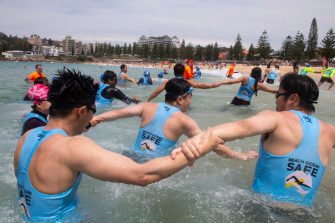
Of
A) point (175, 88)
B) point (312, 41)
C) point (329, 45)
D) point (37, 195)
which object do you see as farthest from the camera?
point (312, 41)

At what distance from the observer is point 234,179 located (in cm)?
474

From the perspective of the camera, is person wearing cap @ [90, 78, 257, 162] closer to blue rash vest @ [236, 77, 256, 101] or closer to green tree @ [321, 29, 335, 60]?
blue rash vest @ [236, 77, 256, 101]

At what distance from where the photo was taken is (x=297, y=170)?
287 cm

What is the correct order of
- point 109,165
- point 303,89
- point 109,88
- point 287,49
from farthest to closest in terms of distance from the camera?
point 287,49
point 109,88
point 303,89
point 109,165

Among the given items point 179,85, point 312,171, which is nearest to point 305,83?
point 312,171

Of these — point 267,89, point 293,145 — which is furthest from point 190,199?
point 267,89

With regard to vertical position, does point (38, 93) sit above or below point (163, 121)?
above

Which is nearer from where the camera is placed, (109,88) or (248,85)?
(109,88)

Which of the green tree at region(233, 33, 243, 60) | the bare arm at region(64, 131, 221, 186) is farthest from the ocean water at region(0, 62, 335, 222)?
the green tree at region(233, 33, 243, 60)

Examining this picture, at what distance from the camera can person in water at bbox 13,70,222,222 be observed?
6.50 ft

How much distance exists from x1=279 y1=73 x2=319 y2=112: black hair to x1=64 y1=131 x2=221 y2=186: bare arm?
144cm

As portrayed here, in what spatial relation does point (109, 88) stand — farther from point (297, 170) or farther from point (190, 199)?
point (297, 170)

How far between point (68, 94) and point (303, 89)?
1.97 m

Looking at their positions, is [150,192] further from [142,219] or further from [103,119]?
[103,119]
